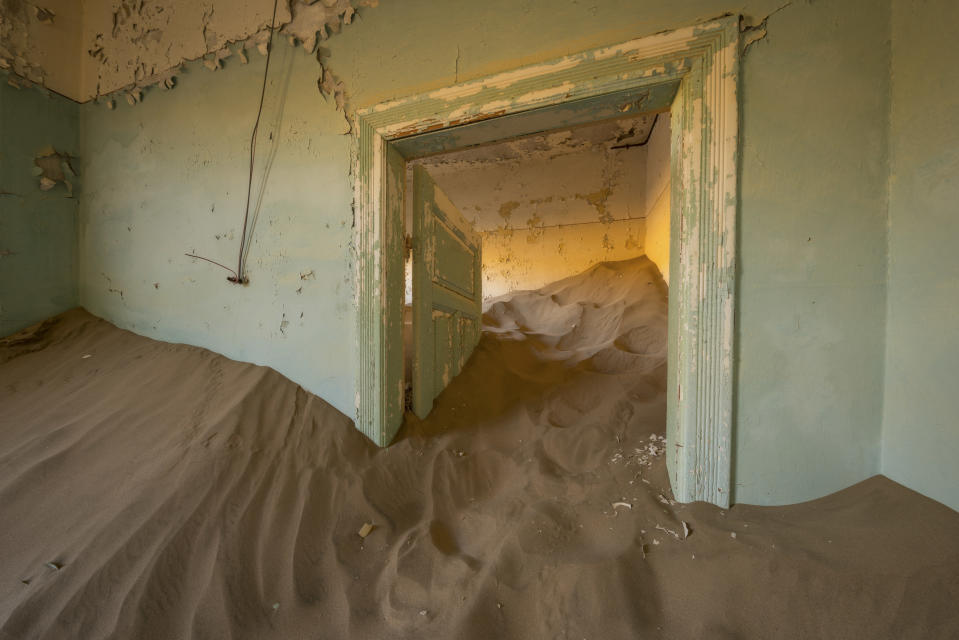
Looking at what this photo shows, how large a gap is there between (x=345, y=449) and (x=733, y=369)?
179 centimetres

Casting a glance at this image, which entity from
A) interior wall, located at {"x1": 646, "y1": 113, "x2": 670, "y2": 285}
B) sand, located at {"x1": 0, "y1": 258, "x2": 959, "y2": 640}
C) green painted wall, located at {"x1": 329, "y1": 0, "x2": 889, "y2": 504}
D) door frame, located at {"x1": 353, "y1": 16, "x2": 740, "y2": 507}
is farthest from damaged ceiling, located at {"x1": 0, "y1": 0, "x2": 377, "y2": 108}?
interior wall, located at {"x1": 646, "y1": 113, "x2": 670, "y2": 285}

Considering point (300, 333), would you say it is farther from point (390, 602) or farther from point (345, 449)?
Result: point (390, 602)

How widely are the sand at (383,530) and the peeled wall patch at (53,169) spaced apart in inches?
50.0

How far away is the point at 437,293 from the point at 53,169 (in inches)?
120

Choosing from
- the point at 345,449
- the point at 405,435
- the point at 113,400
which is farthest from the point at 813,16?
the point at 113,400

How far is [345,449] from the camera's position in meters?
1.82

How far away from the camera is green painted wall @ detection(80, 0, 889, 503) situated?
4.18ft

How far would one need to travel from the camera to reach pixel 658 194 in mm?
4379

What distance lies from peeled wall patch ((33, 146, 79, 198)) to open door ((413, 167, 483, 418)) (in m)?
2.80

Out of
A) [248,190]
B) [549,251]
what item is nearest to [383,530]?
[248,190]

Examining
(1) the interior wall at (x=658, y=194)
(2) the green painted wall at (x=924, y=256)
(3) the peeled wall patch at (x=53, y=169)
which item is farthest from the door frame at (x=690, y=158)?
(3) the peeled wall patch at (x=53, y=169)

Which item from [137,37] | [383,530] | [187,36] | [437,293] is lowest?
[383,530]

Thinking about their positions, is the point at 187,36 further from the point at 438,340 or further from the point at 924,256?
the point at 924,256

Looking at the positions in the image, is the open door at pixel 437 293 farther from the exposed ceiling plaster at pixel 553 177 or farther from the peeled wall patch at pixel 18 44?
the peeled wall patch at pixel 18 44
